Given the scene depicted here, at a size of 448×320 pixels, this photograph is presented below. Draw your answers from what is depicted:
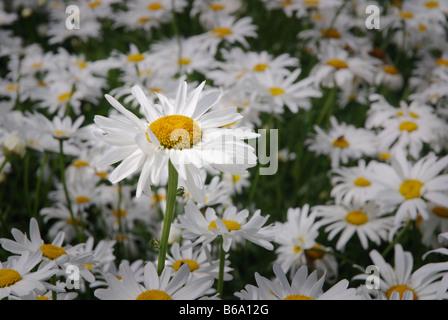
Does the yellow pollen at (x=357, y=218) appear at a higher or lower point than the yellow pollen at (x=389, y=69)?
lower

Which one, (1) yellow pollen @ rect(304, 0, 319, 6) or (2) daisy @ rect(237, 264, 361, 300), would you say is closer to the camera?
(2) daisy @ rect(237, 264, 361, 300)

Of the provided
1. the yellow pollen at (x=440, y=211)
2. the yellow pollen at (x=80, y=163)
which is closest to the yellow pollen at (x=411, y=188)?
the yellow pollen at (x=440, y=211)

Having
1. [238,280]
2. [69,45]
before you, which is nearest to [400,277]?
[238,280]

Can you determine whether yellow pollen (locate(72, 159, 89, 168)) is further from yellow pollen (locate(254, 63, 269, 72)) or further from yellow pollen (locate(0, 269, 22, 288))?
yellow pollen (locate(0, 269, 22, 288))

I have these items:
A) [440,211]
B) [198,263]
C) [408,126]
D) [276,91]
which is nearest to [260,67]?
[276,91]

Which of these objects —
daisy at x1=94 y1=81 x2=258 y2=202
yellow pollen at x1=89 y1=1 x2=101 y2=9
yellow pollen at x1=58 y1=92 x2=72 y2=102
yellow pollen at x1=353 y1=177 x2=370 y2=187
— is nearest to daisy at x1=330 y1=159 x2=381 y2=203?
yellow pollen at x1=353 y1=177 x2=370 y2=187

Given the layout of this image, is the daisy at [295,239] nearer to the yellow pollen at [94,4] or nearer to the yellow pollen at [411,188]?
the yellow pollen at [411,188]

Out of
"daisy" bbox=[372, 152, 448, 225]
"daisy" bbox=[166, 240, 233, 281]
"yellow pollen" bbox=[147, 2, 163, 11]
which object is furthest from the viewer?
"yellow pollen" bbox=[147, 2, 163, 11]
